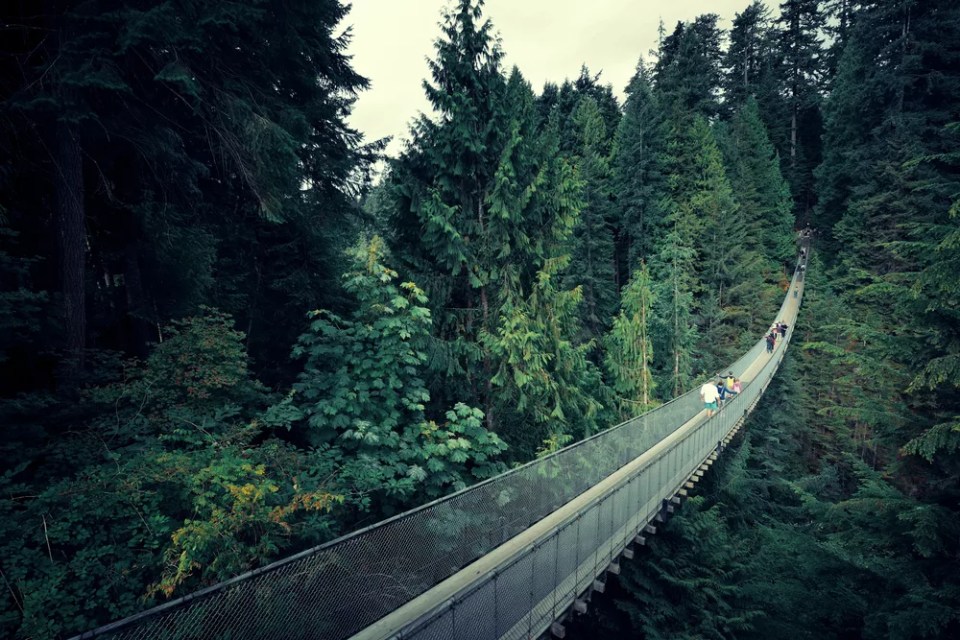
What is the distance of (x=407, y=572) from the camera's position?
17.9 ft

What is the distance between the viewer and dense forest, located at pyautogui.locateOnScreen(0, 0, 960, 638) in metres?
5.20

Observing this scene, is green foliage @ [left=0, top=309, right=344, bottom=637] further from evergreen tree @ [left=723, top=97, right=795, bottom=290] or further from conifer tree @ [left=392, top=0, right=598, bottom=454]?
evergreen tree @ [left=723, top=97, right=795, bottom=290]

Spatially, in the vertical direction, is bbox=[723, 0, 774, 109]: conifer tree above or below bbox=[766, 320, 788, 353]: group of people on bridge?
above

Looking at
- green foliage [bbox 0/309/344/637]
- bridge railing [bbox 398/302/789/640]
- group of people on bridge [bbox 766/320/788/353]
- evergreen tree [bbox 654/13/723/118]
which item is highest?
evergreen tree [bbox 654/13/723/118]

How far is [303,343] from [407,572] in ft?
24.1

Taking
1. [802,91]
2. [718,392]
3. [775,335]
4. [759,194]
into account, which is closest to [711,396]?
[718,392]

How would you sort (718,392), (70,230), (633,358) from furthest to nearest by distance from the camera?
(633,358), (718,392), (70,230)

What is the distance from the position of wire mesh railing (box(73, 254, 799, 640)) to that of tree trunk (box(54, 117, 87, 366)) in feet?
17.4

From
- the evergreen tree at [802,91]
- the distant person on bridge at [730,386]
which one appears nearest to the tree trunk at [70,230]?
the distant person on bridge at [730,386]

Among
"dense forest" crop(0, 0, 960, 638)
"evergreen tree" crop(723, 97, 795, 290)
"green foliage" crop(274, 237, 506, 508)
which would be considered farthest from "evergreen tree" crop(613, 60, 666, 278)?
"green foliage" crop(274, 237, 506, 508)

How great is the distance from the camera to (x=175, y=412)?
6.29m

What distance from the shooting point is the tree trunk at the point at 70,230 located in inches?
268

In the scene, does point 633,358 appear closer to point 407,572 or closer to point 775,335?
point 775,335

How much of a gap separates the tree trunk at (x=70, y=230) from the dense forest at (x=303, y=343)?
0.03 meters
